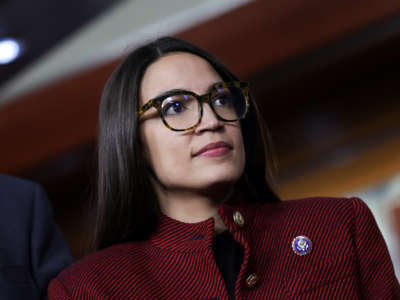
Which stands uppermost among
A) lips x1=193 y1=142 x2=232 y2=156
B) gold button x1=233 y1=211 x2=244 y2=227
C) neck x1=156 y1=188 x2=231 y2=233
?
lips x1=193 y1=142 x2=232 y2=156

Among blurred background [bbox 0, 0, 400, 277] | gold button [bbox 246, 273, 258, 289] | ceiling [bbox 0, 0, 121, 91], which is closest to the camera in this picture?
gold button [bbox 246, 273, 258, 289]

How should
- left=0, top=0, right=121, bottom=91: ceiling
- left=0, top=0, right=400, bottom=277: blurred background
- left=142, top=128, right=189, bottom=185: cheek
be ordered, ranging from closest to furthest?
1. left=142, top=128, right=189, bottom=185: cheek
2. left=0, top=0, right=400, bottom=277: blurred background
3. left=0, top=0, right=121, bottom=91: ceiling

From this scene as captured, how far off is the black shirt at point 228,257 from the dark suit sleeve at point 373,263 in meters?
0.21

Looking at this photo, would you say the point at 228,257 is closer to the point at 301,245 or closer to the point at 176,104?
the point at 301,245

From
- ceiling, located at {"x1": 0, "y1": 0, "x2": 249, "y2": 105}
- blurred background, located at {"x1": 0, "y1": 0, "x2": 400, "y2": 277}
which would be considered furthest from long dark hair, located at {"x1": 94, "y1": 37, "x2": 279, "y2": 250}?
ceiling, located at {"x1": 0, "y1": 0, "x2": 249, "y2": 105}

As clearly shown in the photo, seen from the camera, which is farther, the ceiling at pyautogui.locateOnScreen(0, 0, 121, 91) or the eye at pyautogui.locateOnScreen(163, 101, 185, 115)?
the ceiling at pyautogui.locateOnScreen(0, 0, 121, 91)

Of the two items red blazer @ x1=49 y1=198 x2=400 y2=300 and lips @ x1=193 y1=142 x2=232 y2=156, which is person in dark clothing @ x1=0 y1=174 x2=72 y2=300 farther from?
lips @ x1=193 y1=142 x2=232 y2=156

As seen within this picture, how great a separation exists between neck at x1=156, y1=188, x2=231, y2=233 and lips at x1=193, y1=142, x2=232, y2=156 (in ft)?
0.30

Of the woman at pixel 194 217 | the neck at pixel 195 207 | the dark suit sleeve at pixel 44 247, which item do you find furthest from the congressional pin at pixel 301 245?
the dark suit sleeve at pixel 44 247

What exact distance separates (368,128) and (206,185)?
2.82 m

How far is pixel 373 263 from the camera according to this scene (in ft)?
2.93

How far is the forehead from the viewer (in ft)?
3.24

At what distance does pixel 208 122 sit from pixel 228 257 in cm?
24

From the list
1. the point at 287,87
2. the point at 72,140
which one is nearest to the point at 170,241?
the point at 72,140
